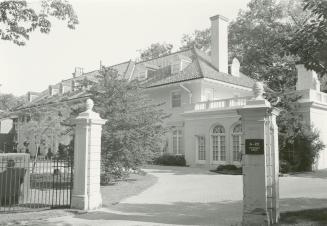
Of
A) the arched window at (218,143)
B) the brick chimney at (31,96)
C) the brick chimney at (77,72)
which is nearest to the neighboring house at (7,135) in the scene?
the brick chimney at (31,96)

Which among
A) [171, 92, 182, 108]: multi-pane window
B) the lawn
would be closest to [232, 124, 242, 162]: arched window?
[171, 92, 182, 108]: multi-pane window

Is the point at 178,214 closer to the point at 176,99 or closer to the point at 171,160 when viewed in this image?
the point at 171,160

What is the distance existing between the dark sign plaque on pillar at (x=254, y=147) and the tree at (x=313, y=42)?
2.73 m

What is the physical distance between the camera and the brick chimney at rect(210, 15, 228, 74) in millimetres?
30741

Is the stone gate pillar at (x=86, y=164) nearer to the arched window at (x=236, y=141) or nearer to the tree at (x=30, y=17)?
the tree at (x=30, y=17)

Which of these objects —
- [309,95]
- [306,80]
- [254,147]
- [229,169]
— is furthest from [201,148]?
[254,147]

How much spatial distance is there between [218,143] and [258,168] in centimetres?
1835

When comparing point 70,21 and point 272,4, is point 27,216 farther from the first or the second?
point 272,4

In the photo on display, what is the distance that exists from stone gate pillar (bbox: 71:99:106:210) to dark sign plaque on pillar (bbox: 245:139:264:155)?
4.80m

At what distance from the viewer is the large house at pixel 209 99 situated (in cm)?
2523

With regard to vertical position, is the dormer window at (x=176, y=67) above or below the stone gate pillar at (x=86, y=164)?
above

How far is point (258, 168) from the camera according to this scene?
8.17 metres

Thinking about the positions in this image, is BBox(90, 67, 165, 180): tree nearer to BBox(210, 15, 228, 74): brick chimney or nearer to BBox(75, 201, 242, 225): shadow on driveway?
BBox(75, 201, 242, 225): shadow on driveway

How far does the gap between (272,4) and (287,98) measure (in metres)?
Answer: 23.1
